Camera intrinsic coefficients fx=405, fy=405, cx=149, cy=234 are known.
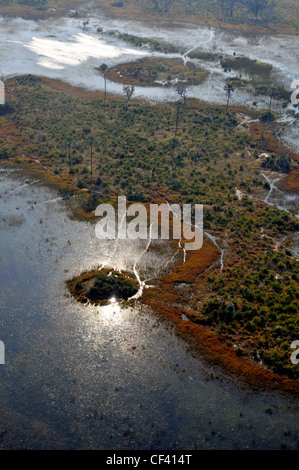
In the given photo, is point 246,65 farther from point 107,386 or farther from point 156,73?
point 107,386

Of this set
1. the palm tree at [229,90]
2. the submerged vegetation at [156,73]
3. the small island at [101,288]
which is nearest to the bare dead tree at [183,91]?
the submerged vegetation at [156,73]

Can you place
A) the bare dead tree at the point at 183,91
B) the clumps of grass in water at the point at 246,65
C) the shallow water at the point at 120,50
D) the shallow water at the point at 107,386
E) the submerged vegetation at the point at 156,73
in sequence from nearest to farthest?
the shallow water at the point at 107,386
the bare dead tree at the point at 183,91
the shallow water at the point at 120,50
the submerged vegetation at the point at 156,73
the clumps of grass in water at the point at 246,65

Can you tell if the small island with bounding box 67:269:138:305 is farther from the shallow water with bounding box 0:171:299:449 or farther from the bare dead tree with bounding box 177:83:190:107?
the bare dead tree with bounding box 177:83:190:107

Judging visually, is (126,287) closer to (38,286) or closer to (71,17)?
(38,286)

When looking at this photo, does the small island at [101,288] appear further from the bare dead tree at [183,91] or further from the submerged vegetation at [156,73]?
the submerged vegetation at [156,73]

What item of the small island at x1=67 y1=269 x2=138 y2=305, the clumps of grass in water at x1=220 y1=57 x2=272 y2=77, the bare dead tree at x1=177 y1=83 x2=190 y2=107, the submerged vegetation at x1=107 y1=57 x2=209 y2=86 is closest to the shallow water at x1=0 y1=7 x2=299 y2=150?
the bare dead tree at x1=177 y1=83 x2=190 y2=107

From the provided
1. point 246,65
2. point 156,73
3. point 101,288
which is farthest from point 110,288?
point 246,65
